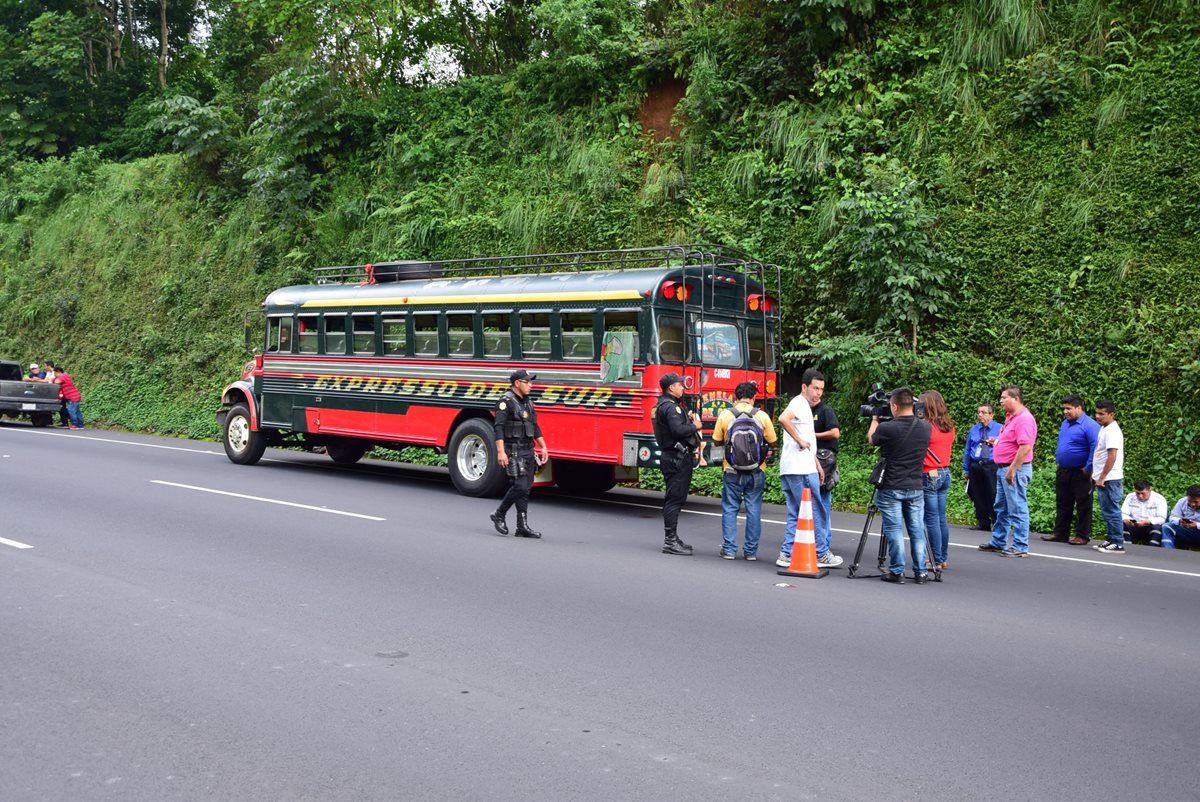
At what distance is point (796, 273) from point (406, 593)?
11185 mm

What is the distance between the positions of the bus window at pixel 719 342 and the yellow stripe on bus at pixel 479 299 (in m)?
0.99

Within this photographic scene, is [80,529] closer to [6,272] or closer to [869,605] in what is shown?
[869,605]

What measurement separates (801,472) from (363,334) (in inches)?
356

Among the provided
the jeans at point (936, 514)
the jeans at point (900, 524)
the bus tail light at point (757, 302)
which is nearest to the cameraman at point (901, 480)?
the jeans at point (900, 524)

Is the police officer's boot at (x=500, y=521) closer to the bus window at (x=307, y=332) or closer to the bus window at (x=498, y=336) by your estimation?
the bus window at (x=498, y=336)

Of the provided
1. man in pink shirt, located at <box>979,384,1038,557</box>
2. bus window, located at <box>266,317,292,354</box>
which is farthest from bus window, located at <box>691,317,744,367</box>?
bus window, located at <box>266,317,292,354</box>

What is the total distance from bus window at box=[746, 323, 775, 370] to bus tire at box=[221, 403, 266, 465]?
8741mm

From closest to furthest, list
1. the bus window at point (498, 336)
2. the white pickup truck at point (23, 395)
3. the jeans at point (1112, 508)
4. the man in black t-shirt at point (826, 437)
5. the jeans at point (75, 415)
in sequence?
the man in black t-shirt at point (826, 437), the jeans at point (1112, 508), the bus window at point (498, 336), the white pickup truck at point (23, 395), the jeans at point (75, 415)

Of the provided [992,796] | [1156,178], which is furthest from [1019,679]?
[1156,178]

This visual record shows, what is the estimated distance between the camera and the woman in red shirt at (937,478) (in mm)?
9750

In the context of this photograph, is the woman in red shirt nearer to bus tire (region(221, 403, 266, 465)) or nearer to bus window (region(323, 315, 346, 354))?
bus window (region(323, 315, 346, 354))

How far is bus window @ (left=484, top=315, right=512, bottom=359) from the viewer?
14.7 meters

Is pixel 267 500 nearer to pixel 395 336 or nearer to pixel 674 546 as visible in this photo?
pixel 395 336

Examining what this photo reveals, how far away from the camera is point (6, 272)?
3847 cm
